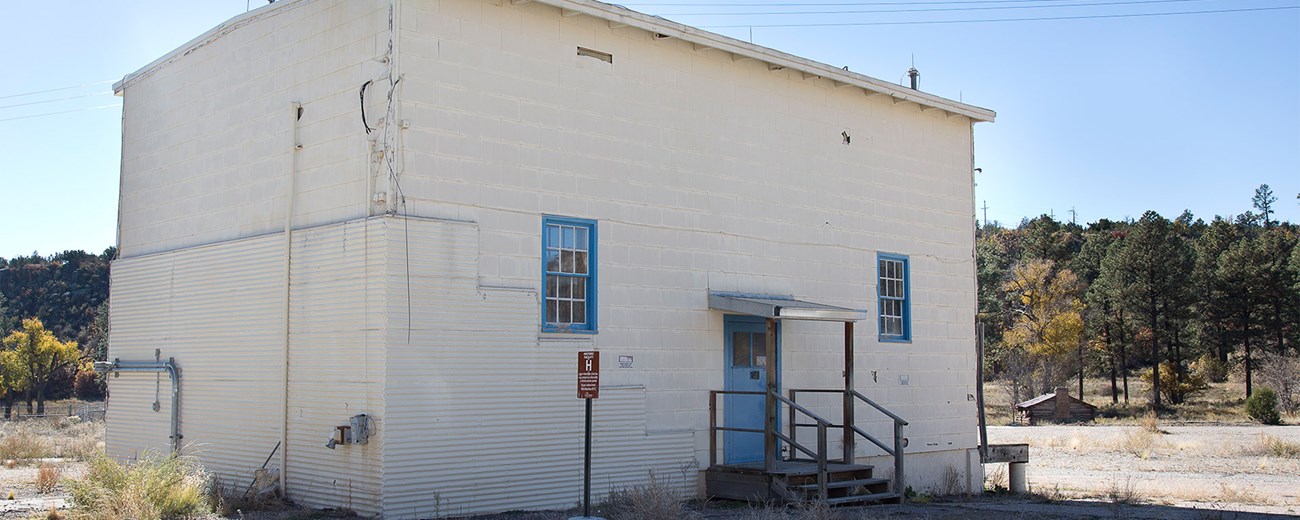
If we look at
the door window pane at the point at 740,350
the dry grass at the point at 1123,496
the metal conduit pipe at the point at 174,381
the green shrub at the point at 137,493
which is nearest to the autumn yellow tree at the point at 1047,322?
the dry grass at the point at 1123,496

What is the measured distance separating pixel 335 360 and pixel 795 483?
587cm

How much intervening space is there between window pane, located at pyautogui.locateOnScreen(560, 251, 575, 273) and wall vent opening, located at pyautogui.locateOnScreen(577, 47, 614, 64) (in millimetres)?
2477

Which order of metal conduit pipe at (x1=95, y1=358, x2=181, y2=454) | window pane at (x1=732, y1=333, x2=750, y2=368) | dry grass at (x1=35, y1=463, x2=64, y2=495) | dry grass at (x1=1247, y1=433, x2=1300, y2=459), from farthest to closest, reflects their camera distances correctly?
1. dry grass at (x1=1247, y1=433, x2=1300, y2=459)
2. window pane at (x1=732, y1=333, x2=750, y2=368)
3. metal conduit pipe at (x1=95, y1=358, x2=181, y2=454)
4. dry grass at (x1=35, y1=463, x2=64, y2=495)

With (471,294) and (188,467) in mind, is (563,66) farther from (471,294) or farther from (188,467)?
(188,467)

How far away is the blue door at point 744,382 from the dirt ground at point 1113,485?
46.5 inches

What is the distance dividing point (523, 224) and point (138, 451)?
22.2 ft

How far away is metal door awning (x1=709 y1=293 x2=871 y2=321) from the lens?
1448 centimetres

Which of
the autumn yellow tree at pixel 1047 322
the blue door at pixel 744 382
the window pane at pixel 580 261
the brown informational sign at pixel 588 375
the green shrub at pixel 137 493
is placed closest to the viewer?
the green shrub at pixel 137 493

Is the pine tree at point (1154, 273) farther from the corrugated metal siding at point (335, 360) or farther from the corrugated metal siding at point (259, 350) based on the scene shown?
the corrugated metal siding at point (335, 360)

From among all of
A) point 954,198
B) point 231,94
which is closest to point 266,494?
point 231,94

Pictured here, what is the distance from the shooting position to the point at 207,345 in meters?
14.8

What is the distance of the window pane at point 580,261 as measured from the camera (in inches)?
548

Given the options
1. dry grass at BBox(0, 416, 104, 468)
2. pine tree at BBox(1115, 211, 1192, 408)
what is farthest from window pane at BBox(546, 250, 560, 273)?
pine tree at BBox(1115, 211, 1192, 408)

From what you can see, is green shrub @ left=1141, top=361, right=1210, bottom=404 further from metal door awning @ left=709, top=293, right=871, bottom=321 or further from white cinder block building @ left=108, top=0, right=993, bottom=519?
metal door awning @ left=709, top=293, right=871, bottom=321
